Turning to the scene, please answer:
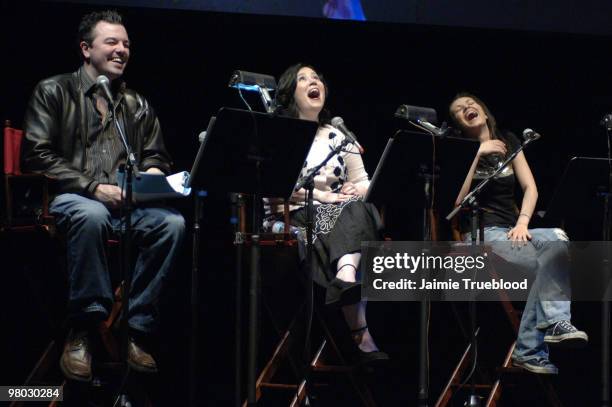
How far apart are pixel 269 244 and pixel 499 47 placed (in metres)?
2.24

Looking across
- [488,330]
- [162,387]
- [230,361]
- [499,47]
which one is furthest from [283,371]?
[499,47]

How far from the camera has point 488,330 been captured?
16.3 feet

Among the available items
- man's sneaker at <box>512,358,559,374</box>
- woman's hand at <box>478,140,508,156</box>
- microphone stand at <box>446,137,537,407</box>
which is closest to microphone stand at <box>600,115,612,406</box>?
man's sneaker at <box>512,358,559,374</box>

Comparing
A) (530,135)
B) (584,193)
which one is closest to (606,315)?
(584,193)

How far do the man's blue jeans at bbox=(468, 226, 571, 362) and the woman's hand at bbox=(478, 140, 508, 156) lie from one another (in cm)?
46

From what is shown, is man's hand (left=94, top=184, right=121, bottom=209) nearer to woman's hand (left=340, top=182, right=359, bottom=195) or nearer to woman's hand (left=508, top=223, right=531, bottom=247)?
woman's hand (left=340, top=182, right=359, bottom=195)

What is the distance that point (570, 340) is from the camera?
3.90m

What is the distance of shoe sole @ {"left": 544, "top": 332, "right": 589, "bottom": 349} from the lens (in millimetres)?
3889

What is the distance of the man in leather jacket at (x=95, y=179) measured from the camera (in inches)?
135

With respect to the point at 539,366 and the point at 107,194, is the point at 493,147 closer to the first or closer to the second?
the point at 539,366

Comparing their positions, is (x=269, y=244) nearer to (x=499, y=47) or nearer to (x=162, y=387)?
(x=162, y=387)

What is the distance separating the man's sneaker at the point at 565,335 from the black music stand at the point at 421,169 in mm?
705

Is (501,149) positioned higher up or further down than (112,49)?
further down

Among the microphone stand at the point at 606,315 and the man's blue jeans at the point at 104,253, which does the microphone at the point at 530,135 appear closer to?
the microphone stand at the point at 606,315
